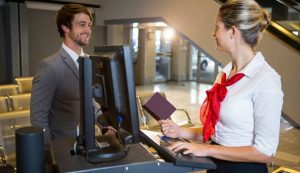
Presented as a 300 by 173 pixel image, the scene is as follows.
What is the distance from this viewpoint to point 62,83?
1979 mm

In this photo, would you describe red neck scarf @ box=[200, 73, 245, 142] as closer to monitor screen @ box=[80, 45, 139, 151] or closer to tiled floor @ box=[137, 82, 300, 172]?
monitor screen @ box=[80, 45, 139, 151]

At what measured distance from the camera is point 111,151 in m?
1.19

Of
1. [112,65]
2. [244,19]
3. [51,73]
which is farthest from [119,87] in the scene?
[51,73]

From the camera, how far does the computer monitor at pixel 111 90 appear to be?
1123 millimetres

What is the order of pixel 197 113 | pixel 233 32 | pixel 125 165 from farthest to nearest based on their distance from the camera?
pixel 197 113, pixel 233 32, pixel 125 165

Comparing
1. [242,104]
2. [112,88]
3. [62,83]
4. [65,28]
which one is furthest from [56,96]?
[242,104]

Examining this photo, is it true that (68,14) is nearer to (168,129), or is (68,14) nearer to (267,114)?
(168,129)

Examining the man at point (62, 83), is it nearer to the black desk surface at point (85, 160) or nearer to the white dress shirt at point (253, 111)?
the black desk surface at point (85, 160)

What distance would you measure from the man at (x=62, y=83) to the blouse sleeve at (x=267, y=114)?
113 cm

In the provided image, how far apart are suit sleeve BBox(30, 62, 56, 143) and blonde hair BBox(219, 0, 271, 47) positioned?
1082 millimetres

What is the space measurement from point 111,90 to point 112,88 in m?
0.01

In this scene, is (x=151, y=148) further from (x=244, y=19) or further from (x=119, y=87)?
(x=244, y=19)

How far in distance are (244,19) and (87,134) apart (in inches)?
29.0

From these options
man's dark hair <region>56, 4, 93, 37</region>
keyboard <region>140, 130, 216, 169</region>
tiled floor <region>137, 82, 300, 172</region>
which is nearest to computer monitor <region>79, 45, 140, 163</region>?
keyboard <region>140, 130, 216, 169</region>
